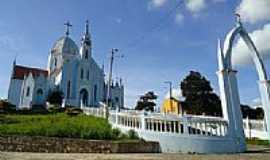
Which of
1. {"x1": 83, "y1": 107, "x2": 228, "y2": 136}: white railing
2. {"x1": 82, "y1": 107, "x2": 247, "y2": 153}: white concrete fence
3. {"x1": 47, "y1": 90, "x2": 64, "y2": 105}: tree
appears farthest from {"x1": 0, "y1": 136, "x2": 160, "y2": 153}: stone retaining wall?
{"x1": 47, "y1": 90, "x2": 64, "y2": 105}: tree

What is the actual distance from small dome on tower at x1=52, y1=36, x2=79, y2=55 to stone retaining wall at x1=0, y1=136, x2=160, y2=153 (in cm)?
4448

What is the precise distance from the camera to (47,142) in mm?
10180

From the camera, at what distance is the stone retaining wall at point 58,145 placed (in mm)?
9969

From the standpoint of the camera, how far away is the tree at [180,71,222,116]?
124 feet

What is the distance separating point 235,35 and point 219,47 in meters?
1.61

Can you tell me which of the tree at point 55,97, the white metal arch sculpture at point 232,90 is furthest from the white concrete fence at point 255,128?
the tree at point 55,97

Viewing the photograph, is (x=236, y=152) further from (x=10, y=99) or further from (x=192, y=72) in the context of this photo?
(x=10, y=99)

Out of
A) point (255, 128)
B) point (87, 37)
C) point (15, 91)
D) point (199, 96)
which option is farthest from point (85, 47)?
point (255, 128)

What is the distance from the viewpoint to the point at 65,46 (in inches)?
2115

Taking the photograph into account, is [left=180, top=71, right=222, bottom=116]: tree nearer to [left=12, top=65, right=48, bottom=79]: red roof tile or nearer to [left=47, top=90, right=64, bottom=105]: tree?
[left=47, top=90, right=64, bottom=105]: tree

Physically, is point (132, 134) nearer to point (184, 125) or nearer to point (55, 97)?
point (184, 125)

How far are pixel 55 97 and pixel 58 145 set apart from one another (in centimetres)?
3484

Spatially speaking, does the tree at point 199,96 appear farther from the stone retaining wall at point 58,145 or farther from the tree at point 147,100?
the stone retaining wall at point 58,145

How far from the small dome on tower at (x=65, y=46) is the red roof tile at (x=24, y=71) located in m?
5.31
